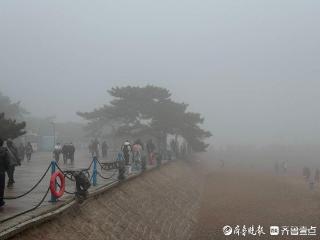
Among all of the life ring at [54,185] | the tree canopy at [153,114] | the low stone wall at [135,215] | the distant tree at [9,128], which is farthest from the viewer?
the tree canopy at [153,114]

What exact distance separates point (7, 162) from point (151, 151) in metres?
21.4

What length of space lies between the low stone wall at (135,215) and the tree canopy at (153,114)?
16.3 m

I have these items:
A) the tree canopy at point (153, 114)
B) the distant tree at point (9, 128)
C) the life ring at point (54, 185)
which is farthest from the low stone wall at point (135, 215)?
the tree canopy at point (153, 114)

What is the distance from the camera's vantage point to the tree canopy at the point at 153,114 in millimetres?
45781

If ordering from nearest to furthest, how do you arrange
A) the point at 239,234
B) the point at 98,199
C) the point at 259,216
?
1. the point at 98,199
2. the point at 239,234
3. the point at 259,216

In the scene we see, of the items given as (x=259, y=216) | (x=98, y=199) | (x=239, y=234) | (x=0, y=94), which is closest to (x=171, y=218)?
(x=239, y=234)

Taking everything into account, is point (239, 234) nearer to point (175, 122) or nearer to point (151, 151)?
point (151, 151)

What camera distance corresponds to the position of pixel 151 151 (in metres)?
32.8

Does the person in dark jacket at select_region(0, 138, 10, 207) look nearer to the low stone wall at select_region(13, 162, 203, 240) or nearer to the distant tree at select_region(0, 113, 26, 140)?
the low stone wall at select_region(13, 162, 203, 240)

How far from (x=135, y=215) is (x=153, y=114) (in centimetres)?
3007

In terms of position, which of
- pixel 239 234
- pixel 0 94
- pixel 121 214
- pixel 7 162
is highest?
pixel 0 94

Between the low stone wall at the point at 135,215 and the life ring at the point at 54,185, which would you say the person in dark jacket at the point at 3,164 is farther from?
the low stone wall at the point at 135,215

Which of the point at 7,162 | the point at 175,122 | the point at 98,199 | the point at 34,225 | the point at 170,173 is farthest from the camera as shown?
the point at 175,122

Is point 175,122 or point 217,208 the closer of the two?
point 217,208
